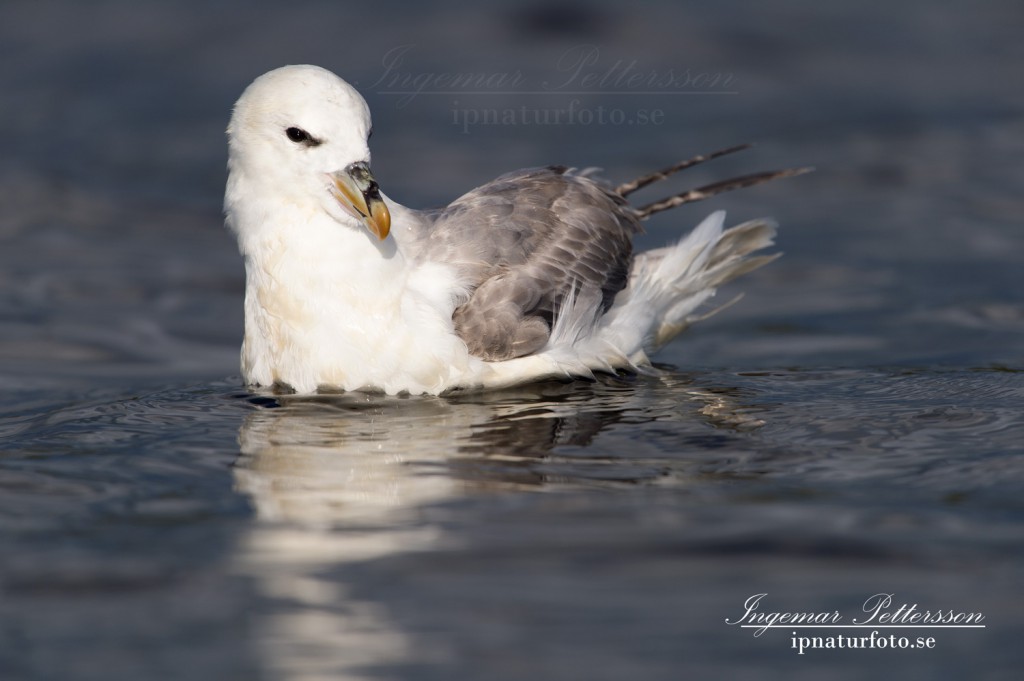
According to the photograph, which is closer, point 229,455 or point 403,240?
point 229,455

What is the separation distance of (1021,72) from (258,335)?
8.08 m

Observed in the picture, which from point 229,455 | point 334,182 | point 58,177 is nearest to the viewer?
point 229,455

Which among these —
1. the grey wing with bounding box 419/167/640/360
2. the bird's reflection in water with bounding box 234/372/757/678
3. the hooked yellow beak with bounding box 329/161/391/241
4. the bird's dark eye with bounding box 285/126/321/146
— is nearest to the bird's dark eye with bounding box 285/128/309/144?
the bird's dark eye with bounding box 285/126/321/146

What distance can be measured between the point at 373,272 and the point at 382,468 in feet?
3.64

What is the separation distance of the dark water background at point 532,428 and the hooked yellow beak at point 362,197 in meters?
0.73

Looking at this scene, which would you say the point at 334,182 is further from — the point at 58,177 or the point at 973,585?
the point at 58,177

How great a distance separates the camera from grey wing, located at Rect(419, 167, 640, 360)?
19.2 ft

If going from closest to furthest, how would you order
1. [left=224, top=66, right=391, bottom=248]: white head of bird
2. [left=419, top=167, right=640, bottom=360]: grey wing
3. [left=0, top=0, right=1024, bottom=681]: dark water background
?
[left=0, top=0, right=1024, bottom=681]: dark water background
[left=224, top=66, right=391, bottom=248]: white head of bird
[left=419, top=167, right=640, bottom=360]: grey wing

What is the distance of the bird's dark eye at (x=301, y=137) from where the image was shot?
563 cm

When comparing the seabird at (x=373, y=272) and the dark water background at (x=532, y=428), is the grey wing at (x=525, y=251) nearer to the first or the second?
the seabird at (x=373, y=272)

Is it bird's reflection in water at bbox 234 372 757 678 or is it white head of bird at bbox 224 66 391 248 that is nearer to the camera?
bird's reflection in water at bbox 234 372 757 678

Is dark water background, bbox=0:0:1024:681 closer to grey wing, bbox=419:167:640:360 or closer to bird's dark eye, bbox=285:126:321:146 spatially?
grey wing, bbox=419:167:640:360

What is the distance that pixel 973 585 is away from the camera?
3.86m

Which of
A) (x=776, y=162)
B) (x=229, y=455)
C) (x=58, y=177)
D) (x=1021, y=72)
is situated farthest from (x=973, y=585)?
(x=1021, y=72)
